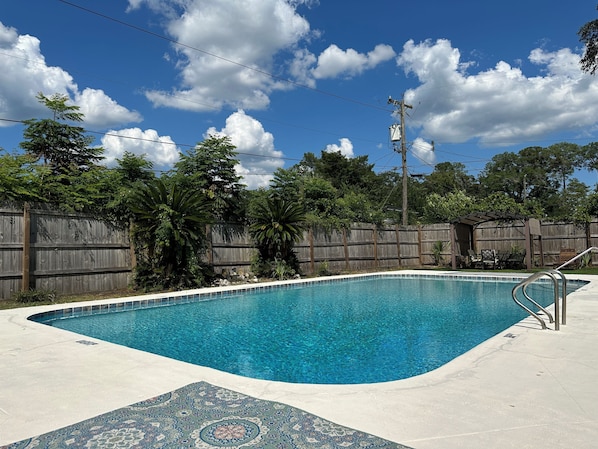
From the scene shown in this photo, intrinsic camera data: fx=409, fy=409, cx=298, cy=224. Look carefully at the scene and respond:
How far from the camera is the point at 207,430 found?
242cm

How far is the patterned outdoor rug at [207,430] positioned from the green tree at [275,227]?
10.1 metres

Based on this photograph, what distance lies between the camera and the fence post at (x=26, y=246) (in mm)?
8453

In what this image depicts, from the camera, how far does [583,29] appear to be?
10.5 m

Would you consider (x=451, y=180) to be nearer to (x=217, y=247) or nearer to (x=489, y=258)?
(x=489, y=258)

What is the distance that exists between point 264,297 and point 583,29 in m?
10.6

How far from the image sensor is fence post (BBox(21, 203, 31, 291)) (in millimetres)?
8453

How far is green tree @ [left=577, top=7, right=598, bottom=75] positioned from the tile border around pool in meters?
6.10

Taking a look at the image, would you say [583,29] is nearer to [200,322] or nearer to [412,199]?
[200,322]

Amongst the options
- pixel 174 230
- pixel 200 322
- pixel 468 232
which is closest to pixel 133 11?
pixel 174 230

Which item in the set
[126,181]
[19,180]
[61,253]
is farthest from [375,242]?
[19,180]

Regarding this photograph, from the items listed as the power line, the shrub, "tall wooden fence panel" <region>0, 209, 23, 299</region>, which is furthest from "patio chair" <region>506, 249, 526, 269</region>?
"tall wooden fence panel" <region>0, 209, 23, 299</region>

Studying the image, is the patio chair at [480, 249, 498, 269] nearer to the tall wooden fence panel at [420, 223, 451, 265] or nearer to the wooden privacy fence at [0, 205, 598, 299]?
the wooden privacy fence at [0, 205, 598, 299]

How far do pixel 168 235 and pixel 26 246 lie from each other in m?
2.89

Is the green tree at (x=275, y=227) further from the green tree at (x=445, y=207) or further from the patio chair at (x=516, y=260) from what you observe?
the green tree at (x=445, y=207)
